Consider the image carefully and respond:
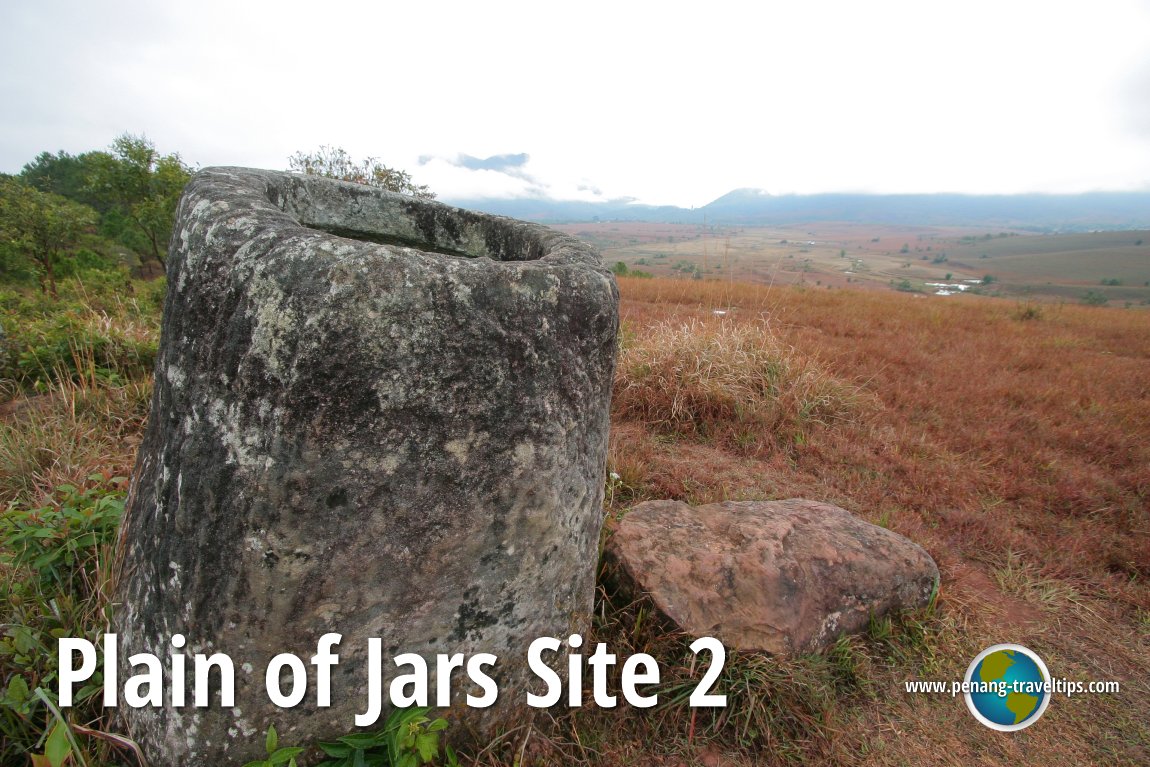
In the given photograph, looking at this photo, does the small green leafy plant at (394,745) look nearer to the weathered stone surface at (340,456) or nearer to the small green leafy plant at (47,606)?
the weathered stone surface at (340,456)

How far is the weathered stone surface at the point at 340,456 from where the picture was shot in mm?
1291

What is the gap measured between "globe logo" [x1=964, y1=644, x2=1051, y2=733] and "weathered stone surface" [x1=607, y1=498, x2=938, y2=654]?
0.33 metres

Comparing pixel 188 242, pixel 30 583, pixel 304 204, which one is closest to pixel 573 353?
pixel 188 242

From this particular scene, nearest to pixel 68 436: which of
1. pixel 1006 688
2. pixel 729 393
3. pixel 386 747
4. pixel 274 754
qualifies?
pixel 274 754

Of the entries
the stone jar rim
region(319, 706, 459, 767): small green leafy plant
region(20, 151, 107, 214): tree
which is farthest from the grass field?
region(20, 151, 107, 214): tree

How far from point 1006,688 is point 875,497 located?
145 cm

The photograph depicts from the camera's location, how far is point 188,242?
1.48 m

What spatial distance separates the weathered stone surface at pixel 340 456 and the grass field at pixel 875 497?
49 cm

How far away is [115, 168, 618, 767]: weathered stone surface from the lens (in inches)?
50.8

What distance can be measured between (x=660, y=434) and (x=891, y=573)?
203 centimetres

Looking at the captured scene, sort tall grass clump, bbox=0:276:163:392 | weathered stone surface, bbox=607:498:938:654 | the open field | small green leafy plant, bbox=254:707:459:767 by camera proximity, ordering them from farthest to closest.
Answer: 1. the open field
2. tall grass clump, bbox=0:276:163:392
3. weathered stone surface, bbox=607:498:938:654
4. small green leafy plant, bbox=254:707:459:767

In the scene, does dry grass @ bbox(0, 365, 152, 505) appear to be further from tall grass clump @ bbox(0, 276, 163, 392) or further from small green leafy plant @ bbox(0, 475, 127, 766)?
small green leafy plant @ bbox(0, 475, 127, 766)

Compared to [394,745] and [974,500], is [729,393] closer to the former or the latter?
[974,500]

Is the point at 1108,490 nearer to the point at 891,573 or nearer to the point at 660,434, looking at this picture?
the point at 891,573
